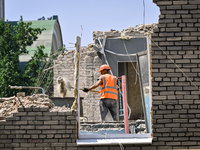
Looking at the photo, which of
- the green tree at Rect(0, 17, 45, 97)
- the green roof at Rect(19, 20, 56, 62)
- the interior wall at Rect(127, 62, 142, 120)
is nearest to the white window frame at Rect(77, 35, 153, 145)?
the interior wall at Rect(127, 62, 142, 120)

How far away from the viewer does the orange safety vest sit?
7.88m

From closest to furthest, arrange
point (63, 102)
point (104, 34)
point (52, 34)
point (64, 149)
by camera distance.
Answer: point (64, 149)
point (63, 102)
point (104, 34)
point (52, 34)

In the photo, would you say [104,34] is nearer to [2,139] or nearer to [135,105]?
[135,105]

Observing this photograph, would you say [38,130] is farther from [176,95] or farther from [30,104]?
[176,95]

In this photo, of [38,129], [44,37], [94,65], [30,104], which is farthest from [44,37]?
[38,129]

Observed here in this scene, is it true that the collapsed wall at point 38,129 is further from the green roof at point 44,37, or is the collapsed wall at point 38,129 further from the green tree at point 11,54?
the green roof at point 44,37

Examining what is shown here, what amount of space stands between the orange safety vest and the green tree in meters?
10.9

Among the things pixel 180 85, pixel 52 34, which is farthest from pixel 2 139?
pixel 52 34

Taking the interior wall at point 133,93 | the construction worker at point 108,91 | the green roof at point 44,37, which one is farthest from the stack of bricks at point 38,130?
the green roof at point 44,37

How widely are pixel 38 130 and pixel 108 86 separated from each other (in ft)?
7.52

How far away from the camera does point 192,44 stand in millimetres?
6125

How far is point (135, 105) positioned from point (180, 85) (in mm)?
8867

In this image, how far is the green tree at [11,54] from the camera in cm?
1814

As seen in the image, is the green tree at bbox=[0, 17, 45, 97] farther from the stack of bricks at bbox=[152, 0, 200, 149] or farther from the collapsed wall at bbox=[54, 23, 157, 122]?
the stack of bricks at bbox=[152, 0, 200, 149]
